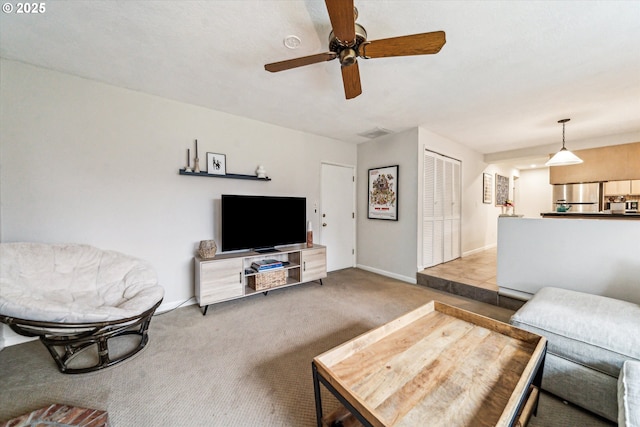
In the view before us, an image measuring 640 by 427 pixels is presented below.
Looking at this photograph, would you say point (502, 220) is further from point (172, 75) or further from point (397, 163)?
point (172, 75)

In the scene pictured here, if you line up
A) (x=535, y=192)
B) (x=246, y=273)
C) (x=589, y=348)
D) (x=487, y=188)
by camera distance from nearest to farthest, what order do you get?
(x=589, y=348) → (x=246, y=273) → (x=487, y=188) → (x=535, y=192)

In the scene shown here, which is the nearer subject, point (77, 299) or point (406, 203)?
point (77, 299)

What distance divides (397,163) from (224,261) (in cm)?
A: 294

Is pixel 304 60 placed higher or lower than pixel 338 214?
higher

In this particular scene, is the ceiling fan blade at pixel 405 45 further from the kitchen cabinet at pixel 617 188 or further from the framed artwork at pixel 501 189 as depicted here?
the framed artwork at pixel 501 189

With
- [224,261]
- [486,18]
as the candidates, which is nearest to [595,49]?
[486,18]

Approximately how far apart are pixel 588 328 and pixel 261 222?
2933 millimetres

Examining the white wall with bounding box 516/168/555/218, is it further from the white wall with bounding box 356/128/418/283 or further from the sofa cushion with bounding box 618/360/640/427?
the sofa cushion with bounding box 618/360/640/427

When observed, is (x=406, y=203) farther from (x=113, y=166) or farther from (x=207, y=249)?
(x=113, y=166)

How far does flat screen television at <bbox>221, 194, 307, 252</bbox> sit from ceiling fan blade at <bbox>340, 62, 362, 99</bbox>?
171 cm

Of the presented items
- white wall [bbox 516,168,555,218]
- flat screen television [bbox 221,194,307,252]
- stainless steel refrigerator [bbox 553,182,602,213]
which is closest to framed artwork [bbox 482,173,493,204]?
stainless steel refrigerator [bbox 553,182,602,213]

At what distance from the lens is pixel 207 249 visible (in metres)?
2.68

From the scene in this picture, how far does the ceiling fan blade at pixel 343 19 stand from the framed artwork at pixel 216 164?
213 centimetres

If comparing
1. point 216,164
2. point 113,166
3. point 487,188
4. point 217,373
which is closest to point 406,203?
point 216,164
